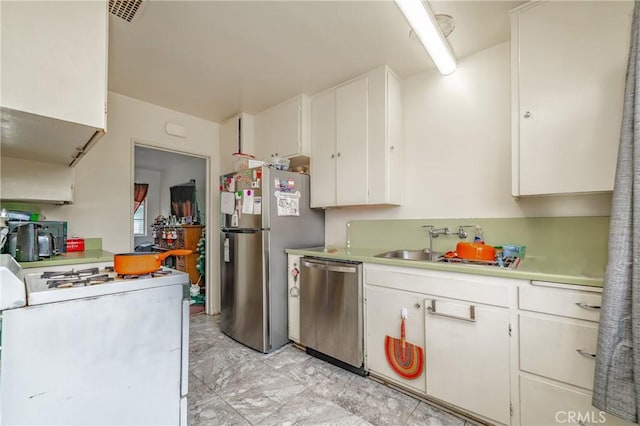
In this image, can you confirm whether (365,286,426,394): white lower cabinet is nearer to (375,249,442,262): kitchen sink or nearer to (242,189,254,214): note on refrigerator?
(375,249,442,262): kitchen sink

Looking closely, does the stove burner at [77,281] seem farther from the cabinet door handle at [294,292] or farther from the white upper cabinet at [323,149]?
the white upper cabinet at [323,149]

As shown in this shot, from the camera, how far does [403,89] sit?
2.54m

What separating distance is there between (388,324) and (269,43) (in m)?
2.26

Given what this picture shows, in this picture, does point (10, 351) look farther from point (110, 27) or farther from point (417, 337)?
point (110, 27)

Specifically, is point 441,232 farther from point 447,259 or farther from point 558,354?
point 558,354

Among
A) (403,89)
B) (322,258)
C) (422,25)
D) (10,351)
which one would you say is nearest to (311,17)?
(422,25)

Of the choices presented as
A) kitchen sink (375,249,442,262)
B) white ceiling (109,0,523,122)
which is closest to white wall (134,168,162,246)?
white ceiling (109,0,523,122)

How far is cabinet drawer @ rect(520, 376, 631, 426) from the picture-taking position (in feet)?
4.01

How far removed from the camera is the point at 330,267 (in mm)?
2186

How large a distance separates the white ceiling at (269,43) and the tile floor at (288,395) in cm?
252

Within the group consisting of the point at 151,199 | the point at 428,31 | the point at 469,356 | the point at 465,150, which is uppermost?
the point at 428,31

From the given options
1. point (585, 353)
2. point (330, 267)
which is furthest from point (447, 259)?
point (330, 267)

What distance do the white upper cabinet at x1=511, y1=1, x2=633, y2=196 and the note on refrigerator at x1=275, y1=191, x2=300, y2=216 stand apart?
1.79 metres

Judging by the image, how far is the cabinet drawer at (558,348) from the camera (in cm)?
124
